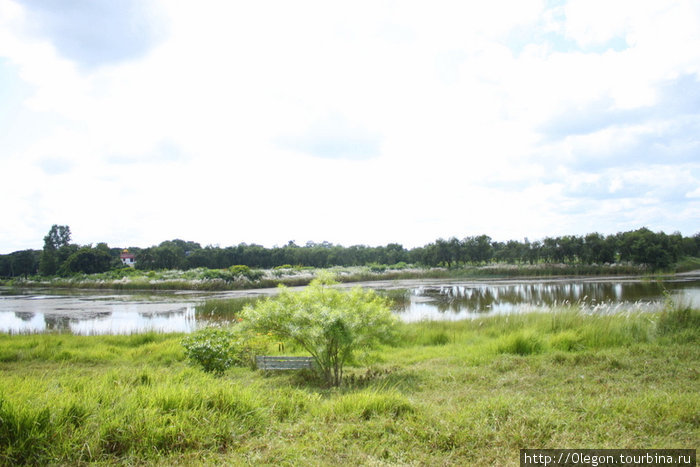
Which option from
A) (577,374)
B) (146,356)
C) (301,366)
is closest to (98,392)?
(301,366)

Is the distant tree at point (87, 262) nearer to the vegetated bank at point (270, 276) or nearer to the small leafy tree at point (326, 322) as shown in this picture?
the vegetated bank at point (270, 276)

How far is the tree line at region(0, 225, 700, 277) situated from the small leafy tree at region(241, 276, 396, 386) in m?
45.9

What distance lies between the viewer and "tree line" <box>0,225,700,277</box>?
4481cm

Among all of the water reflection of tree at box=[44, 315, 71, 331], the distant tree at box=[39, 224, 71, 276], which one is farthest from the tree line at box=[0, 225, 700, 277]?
the water reflection of tree at box=[44, 315, 71, 331]

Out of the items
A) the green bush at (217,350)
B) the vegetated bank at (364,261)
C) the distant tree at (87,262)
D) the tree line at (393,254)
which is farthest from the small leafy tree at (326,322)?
the distant tree at (87,262)

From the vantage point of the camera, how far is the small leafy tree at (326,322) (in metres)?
6.17

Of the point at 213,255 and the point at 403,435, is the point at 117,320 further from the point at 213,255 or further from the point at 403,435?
the point at 213,255

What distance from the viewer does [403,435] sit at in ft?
12.0

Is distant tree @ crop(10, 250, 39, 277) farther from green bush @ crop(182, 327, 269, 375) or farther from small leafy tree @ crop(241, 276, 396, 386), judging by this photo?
small leafy tree @ crop(241, 276, 396, 386)

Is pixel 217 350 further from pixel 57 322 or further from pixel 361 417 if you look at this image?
pixel 57 322

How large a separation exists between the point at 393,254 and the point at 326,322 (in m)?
71.1

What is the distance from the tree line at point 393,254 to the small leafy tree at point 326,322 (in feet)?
151

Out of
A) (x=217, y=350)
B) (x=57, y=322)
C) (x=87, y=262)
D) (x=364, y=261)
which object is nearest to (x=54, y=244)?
(x=87, y=262)

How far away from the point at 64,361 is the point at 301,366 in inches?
223
